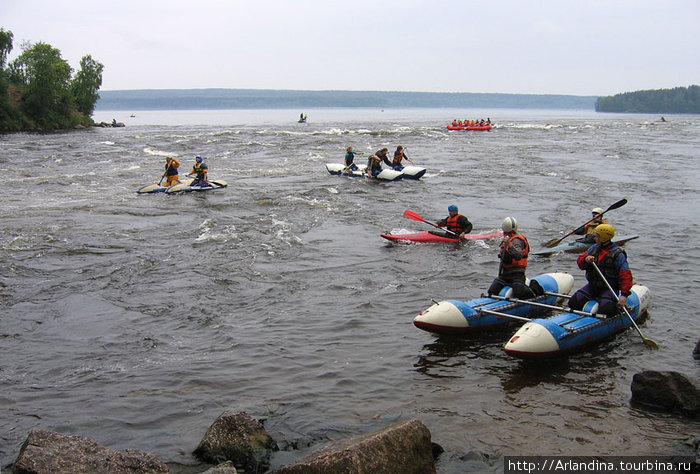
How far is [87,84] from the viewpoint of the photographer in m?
81.9

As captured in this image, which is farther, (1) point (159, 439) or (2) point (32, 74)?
(2) point (32, 74)

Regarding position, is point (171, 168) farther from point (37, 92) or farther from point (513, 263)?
point (37, 92)

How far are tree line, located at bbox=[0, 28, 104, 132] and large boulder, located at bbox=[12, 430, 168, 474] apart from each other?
2586 inches

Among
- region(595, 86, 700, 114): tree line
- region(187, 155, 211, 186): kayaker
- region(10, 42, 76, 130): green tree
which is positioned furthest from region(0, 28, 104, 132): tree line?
region(595, 86, 700, 114): tree line

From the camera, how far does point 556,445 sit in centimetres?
610

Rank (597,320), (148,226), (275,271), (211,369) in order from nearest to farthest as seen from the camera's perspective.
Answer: (211,369), (597,320), (275,271), (148,226)

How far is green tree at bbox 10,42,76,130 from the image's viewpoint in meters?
66.5

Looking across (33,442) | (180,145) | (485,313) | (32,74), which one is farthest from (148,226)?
(32,74)

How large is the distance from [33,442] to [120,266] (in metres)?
8.31

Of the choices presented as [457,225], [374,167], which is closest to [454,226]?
[457,225]

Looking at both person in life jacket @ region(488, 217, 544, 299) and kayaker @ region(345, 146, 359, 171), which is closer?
person in life jacket @ region(488, 217, 544, 299)

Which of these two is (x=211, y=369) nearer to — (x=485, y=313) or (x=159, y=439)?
(x=159, y=439)

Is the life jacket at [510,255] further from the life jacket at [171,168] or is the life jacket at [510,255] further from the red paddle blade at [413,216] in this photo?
the life jacket at [171,168]

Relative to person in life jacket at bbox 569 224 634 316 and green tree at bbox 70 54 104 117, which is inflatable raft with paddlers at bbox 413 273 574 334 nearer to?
person in life jacket at bbox 569 224 634 316
